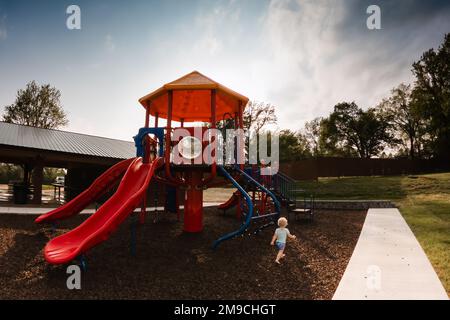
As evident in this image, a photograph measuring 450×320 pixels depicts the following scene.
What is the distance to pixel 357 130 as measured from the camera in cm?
5162

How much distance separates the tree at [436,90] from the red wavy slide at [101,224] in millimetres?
36312

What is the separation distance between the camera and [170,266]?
6.01 metres

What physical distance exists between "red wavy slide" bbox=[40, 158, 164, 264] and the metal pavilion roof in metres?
7.98

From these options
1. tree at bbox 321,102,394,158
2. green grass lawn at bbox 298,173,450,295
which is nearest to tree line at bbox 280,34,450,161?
tree at bbox 321,102,394,158

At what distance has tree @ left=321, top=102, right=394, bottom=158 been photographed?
50.7 meters

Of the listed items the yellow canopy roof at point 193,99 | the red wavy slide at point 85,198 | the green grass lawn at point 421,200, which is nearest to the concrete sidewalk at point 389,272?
the green grass lawn at point 421,200

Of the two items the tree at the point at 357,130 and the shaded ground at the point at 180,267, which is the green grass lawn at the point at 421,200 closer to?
the shaded ground at the point at 180,267

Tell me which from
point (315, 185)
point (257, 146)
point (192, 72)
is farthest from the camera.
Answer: point (257, 146)

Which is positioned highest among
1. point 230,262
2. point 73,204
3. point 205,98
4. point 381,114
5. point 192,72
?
point 381,114

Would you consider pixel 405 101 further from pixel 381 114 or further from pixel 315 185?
pixel 315 185

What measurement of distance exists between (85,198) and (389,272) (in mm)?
7913

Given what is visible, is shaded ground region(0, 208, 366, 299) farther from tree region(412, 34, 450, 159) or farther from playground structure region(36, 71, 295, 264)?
tree region(412, 34, 450, 159)
